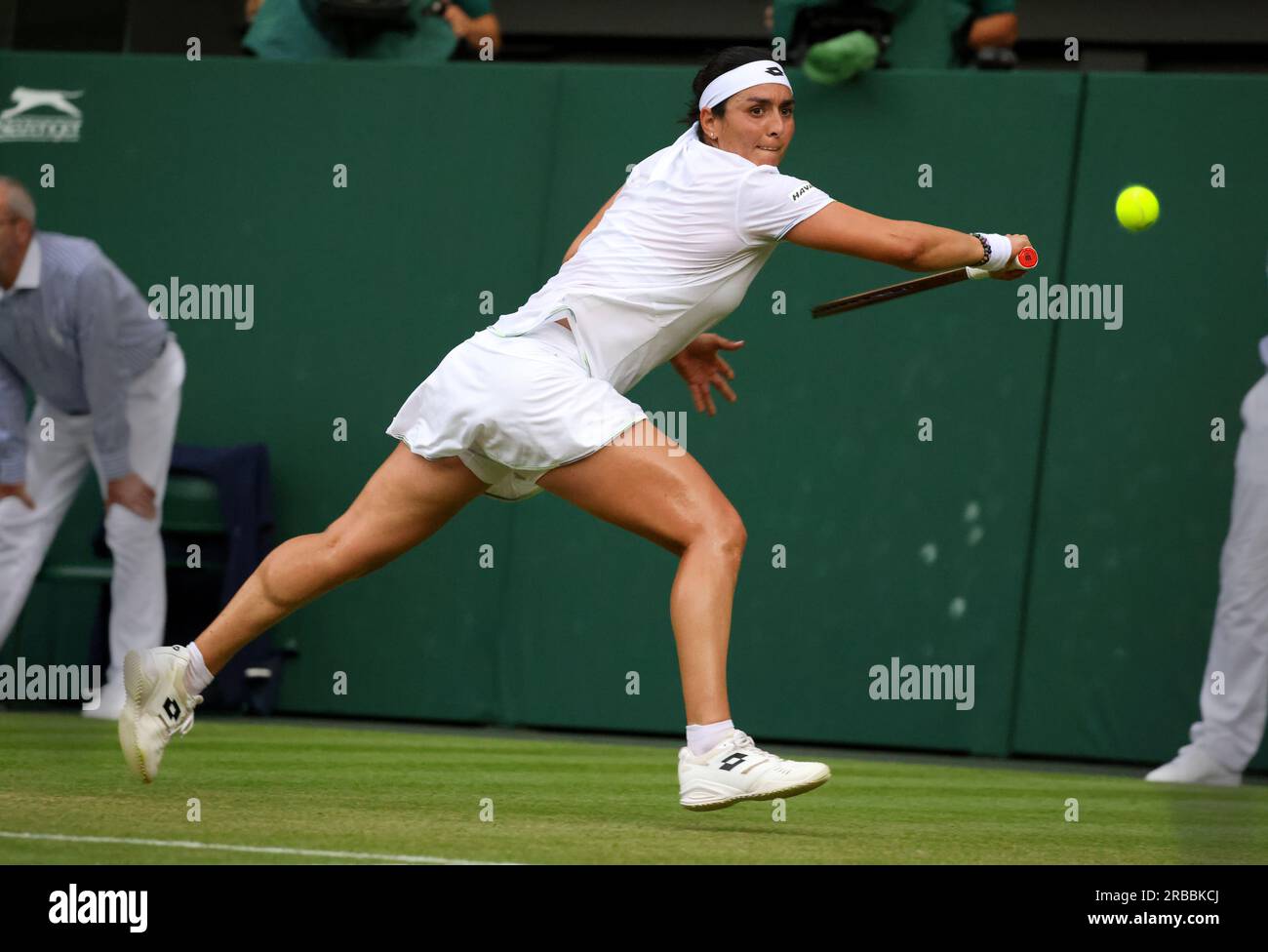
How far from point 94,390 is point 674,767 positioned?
10.0 feet

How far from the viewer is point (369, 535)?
18.3 feet

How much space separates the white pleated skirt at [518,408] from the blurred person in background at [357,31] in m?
4.98

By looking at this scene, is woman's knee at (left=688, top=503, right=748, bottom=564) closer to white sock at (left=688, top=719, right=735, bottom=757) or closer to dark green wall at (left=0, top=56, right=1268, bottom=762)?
white sock at (left=688, top=719, right=735, bottom=757)

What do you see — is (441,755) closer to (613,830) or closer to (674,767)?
(674,767)

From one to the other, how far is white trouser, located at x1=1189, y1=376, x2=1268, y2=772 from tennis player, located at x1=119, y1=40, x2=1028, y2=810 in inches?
125

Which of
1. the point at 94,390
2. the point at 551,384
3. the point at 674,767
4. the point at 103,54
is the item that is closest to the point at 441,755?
the point at 674,767

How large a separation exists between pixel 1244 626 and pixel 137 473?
189 inches

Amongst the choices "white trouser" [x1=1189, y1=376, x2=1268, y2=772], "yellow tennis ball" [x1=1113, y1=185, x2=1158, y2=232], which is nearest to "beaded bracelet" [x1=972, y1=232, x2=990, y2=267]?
"yellow tennis ball" [x1=1113, y1=185, x2=1158, y2=232]

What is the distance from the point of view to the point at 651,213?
18.4 ft

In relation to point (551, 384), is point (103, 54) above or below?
above

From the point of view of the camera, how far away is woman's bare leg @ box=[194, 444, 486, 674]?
5562 millimetres
